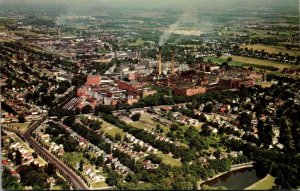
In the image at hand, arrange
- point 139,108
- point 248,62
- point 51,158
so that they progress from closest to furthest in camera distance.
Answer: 1. point 51,158
2. point 139,108
3. point 248,62

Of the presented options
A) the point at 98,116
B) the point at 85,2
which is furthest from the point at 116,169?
the point at 85,2

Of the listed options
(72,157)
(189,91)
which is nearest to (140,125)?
(72,157)

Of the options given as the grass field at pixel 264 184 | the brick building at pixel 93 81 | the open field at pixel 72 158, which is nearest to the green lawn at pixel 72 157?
the open field at pixel 72 158

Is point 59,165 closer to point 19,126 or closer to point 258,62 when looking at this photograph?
point 19,126

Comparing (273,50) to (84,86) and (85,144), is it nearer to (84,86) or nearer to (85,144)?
(84,86)

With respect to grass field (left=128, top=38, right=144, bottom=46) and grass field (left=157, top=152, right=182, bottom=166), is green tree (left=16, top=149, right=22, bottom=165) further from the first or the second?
grass field (left=128, top=38, right=144, bottom=46)

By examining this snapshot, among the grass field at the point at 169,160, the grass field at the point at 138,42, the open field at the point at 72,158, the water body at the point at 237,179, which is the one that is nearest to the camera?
the water body at the point at 237,179

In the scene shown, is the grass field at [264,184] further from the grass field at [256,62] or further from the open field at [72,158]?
the grass field at [256,62]
